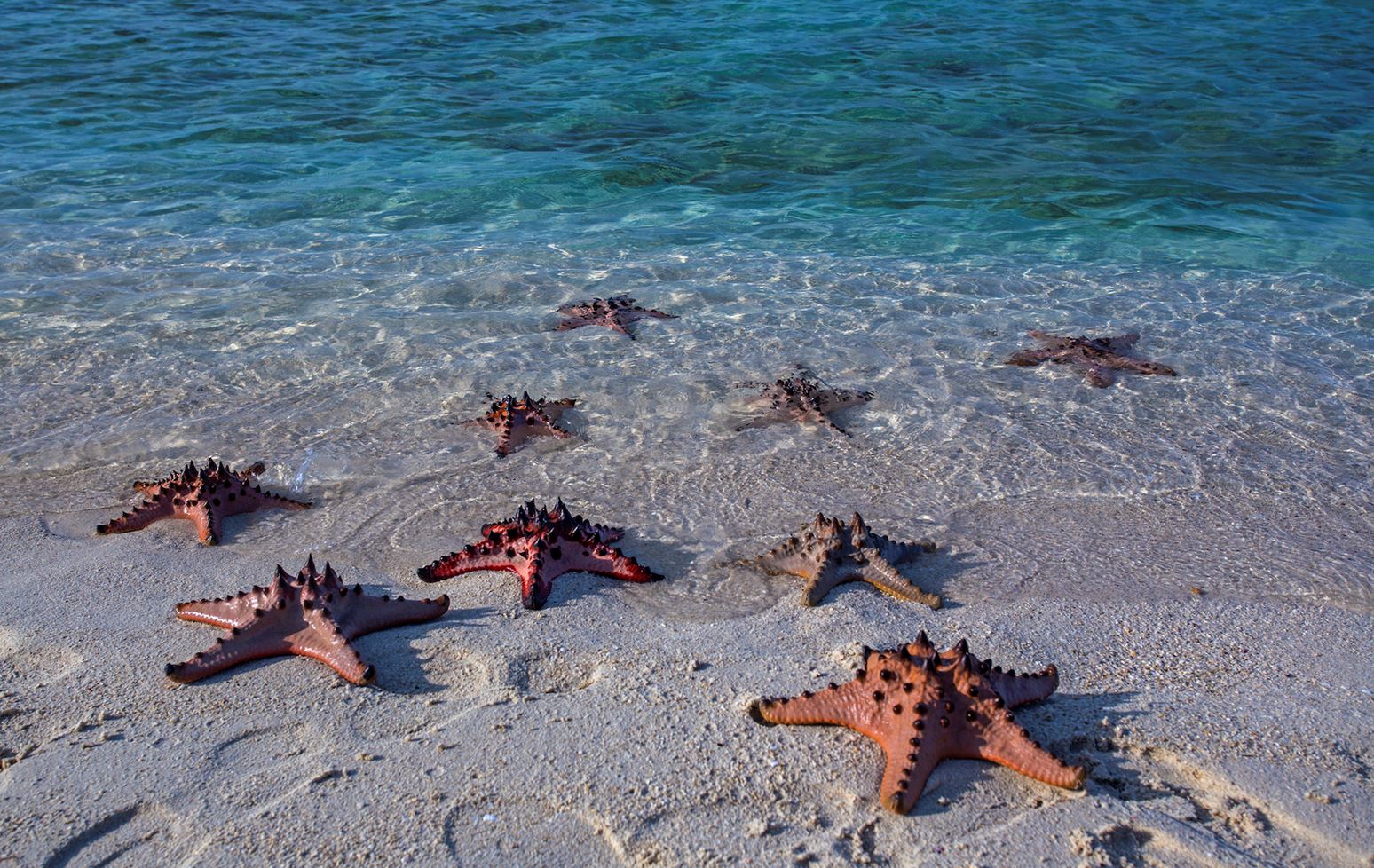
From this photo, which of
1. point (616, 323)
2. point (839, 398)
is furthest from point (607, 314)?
point (839, 398)

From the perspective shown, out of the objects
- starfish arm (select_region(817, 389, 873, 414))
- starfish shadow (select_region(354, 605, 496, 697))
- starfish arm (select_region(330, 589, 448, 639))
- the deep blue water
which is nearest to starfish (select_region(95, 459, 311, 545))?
starfish arm (select_region(330, 589, 448, 639))

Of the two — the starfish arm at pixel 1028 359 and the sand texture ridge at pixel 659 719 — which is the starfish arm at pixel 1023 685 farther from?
the starfish arm at pixel 1028 359

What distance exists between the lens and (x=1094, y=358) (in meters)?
9.27

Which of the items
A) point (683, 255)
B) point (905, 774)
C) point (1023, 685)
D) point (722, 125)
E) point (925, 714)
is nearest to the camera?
point (905, 774)

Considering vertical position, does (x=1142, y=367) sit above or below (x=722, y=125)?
above

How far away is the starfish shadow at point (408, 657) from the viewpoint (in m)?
4.91

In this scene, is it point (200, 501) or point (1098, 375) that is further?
point (1098, 375)

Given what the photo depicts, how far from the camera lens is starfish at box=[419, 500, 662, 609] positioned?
229 inches

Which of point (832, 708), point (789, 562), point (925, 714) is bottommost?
point (789, 562)

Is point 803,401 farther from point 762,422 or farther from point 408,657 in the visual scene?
point 408,657

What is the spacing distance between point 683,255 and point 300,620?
802cm

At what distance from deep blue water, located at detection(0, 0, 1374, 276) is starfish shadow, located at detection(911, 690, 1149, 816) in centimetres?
842

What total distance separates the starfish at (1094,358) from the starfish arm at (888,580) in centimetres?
406

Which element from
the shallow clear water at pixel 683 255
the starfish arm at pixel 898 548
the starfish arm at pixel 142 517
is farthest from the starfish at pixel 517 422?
the starfish arm at pixel 898 548
